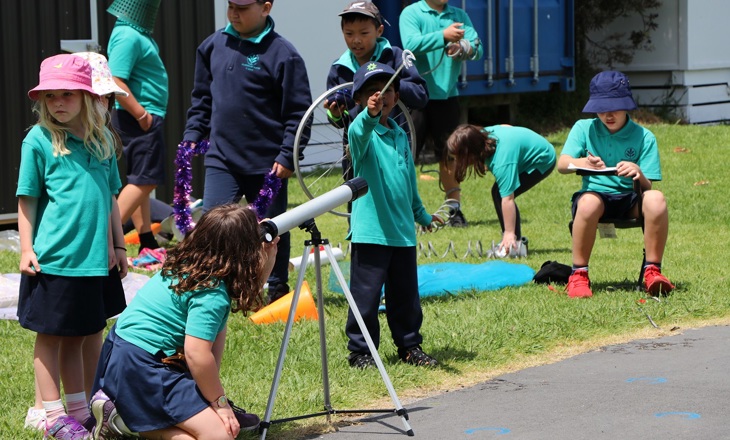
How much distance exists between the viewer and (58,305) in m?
4.89

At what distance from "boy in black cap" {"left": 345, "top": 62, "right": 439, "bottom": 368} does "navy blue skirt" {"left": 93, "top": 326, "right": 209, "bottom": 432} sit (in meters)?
1.45

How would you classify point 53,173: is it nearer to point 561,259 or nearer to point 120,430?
point 120,430

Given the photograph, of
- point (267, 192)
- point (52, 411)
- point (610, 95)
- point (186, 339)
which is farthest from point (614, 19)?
point (186, 339)

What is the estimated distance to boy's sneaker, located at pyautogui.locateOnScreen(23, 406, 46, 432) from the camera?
4.99 meters

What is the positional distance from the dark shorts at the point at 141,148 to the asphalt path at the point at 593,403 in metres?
4.52

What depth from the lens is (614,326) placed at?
22.3 feet

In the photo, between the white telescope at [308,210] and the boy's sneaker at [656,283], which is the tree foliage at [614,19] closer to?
the boy's sneaker at [656,283]

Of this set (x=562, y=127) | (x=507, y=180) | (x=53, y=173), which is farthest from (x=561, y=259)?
(x=562, y=127)

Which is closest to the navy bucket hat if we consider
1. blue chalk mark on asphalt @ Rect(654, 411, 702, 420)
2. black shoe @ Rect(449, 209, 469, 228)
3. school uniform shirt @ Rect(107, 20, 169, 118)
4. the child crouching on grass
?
blue chalk mark on asphalt @ Rect(654, 411, 702, 420)

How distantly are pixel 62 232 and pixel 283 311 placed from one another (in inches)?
92.7

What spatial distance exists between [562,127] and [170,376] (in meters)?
14.6

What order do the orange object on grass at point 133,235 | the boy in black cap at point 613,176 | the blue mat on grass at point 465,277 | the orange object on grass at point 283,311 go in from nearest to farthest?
the orange object on grass at point 283,311, the boy in black cap at point 613,176, the blue mat on grass at point 465,277, the orange object on grass at point 133,235

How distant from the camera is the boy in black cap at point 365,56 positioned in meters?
7.02

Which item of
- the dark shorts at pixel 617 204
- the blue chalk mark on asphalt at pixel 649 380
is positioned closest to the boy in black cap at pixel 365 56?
the dark shorts at pixel 617 204
